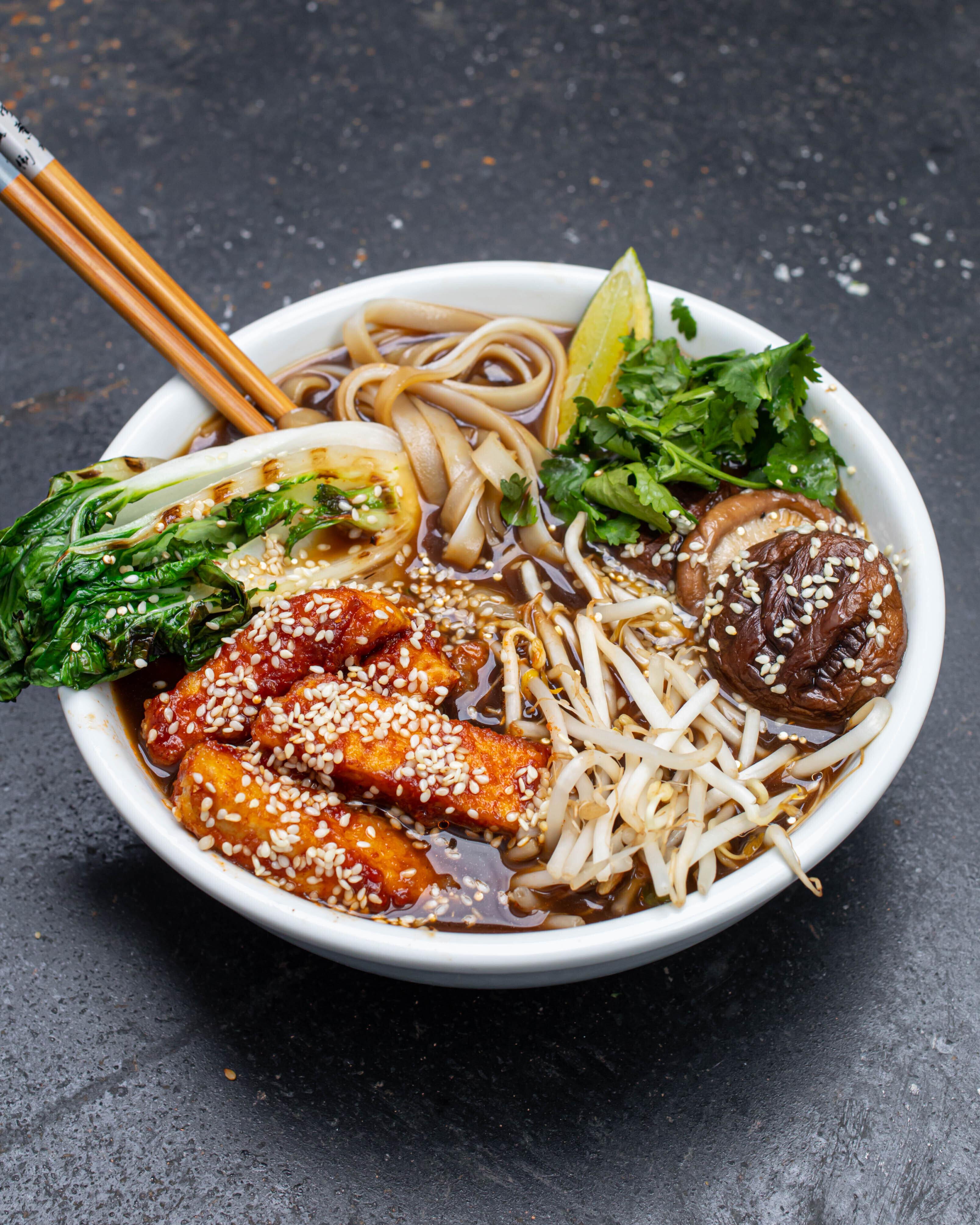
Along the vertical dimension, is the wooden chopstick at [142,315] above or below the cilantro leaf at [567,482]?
above

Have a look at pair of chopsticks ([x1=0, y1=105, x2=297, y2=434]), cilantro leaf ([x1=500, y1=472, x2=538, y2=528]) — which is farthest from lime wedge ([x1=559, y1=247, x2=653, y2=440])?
pair of chopsticks ([x1=0, y1=105, x2=297, y2=434])

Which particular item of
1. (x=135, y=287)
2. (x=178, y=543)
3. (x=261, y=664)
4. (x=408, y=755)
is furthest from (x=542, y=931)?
(x=135, y=287)

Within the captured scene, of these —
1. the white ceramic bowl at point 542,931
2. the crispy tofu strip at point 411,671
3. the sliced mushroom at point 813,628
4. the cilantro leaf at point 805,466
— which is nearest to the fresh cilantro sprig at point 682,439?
the cilantro leaf at point 805,466

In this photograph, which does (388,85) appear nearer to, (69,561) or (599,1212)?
(69,561)

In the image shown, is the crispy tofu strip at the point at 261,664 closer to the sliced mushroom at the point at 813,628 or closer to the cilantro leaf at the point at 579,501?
the cilantro leaf at the point at 579,501

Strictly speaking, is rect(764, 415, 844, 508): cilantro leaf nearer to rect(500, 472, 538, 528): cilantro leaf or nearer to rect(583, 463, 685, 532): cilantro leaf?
rect(583, 463, 685, 532): cilantro leaf

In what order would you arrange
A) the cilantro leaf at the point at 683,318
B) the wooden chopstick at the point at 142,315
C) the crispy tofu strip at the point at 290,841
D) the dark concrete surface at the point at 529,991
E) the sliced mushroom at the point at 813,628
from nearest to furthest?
1. the crispy tofu strip at the point at 290,841
2. the sliced mushroom at the point at 813,628
3. the dark concrete surface at the point at 529,991
4. the wooden chopstick at the point at 142,315
5. the cilantro leaf at the point at 683,318
